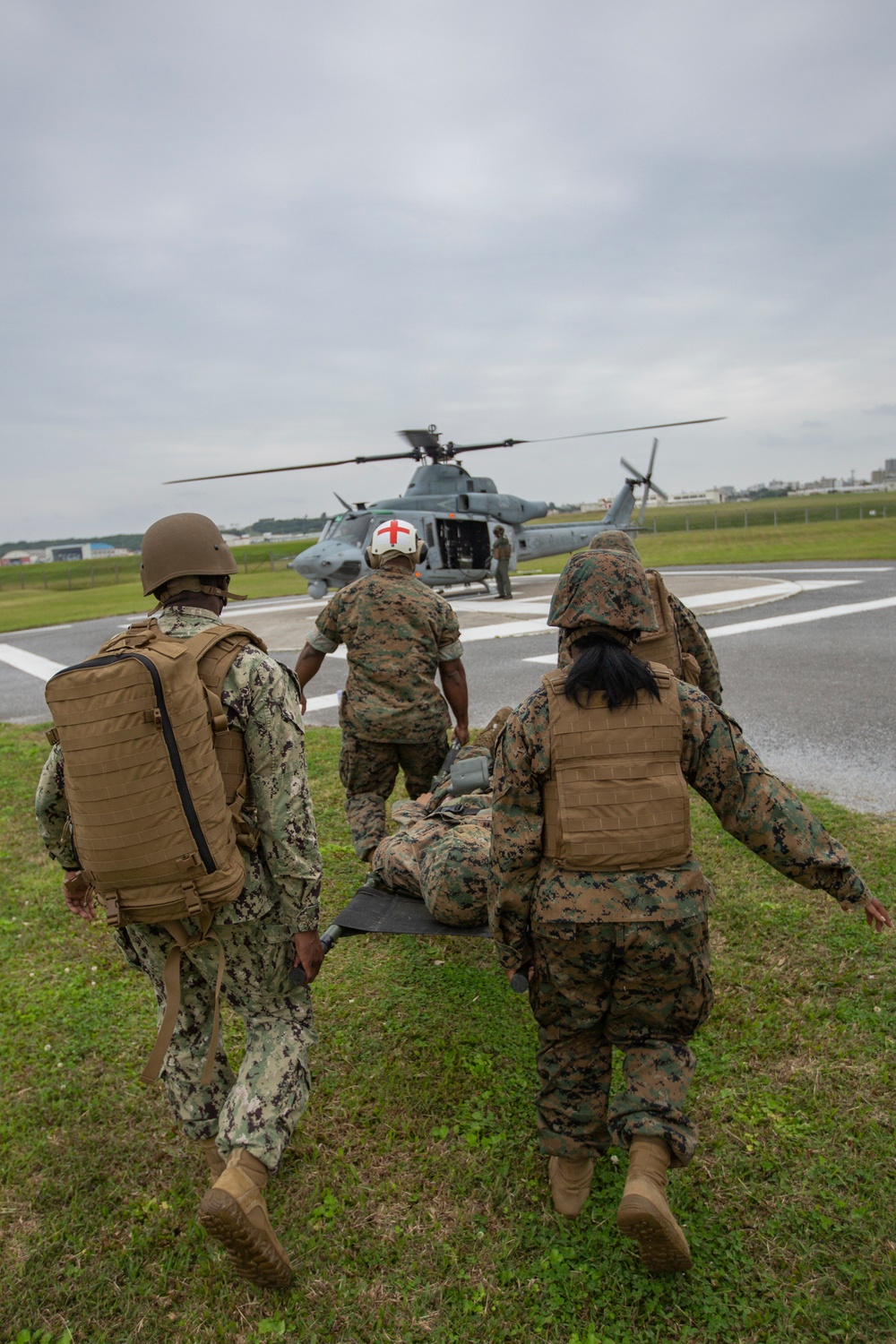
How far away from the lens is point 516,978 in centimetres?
239

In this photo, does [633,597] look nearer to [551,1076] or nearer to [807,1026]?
[551,1076]

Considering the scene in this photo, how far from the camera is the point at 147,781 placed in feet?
6.66

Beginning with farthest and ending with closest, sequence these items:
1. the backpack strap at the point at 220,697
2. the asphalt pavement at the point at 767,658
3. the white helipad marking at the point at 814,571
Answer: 1. the white helipad marking at the point at 814,571
2. the asphalt pavement at the point at 767,658
3. the backpack strap at the point at 220,697

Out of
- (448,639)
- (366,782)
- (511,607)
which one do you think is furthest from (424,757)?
(511,607)

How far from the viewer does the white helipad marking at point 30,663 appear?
13016mm

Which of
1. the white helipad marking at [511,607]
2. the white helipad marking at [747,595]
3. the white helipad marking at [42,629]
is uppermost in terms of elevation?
the white helipad marking at [42,629]

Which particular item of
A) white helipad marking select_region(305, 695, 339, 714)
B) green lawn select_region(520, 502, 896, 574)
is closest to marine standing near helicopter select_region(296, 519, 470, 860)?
white helipad marking select_region(305, 695, 339, 714)

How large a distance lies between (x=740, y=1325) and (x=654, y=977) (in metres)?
0.79

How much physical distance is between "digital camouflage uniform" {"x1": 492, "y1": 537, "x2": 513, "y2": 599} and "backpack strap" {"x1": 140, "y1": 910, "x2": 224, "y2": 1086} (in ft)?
51.6

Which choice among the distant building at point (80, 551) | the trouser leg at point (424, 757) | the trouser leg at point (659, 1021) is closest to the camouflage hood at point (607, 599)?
the trouser leg at point (659, 1021)

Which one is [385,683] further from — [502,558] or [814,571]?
[814,571]

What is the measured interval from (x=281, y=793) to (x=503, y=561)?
51.4ft

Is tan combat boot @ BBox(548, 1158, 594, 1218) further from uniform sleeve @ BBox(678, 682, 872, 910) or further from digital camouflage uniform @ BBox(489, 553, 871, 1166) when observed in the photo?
uniform sleeve @ BBox(678, 682, 872, 910)

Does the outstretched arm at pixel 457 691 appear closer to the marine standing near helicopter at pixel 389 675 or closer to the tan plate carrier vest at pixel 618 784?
the marine standing near helicopter at pixel 389 675
